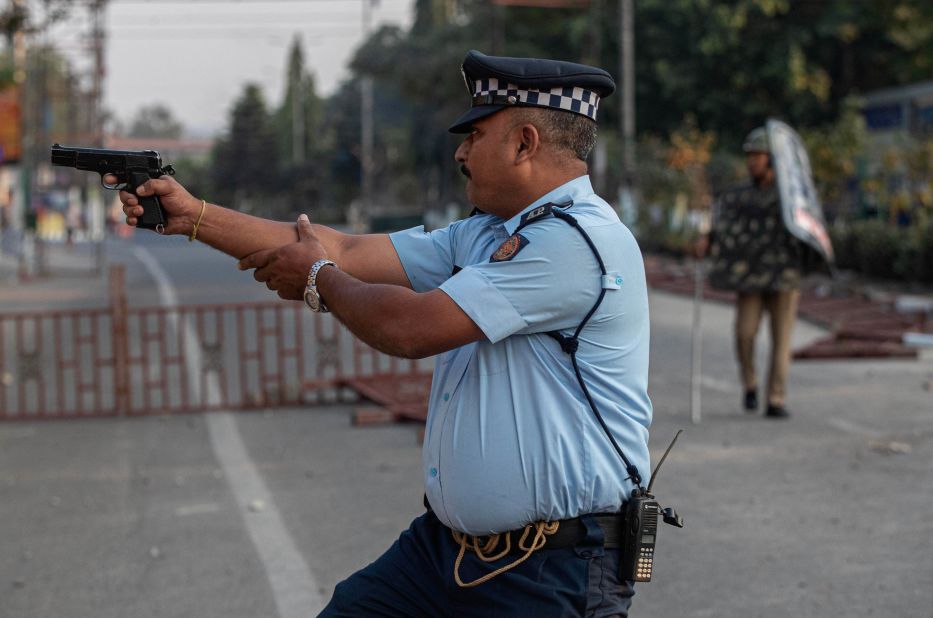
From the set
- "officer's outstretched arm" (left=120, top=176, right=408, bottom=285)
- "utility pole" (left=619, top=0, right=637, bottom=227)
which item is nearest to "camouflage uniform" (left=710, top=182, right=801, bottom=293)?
"officer's outstretched arm" (left=120, top=176, right=408, bottom=285)

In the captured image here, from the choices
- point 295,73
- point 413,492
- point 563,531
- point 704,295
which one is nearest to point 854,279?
point 704,295

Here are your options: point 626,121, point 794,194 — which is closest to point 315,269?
point 794,194

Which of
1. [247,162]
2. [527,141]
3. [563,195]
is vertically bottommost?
[247,162]

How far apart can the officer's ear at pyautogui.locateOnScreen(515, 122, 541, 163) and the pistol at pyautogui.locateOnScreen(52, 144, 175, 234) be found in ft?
2.80

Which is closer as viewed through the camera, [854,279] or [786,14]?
[854,279]

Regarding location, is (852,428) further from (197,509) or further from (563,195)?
(563,195)

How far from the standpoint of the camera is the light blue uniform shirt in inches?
116

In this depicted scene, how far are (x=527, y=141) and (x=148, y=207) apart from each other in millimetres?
925

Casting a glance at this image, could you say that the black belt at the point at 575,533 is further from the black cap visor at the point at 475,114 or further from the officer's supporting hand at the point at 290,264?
the black cap visor at the point at 475,114

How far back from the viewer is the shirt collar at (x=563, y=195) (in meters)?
3.12

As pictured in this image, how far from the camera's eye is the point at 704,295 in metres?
22.7

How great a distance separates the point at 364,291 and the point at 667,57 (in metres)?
42.0

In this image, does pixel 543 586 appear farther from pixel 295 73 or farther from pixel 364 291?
pixel 295 73

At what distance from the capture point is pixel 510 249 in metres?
2.98
